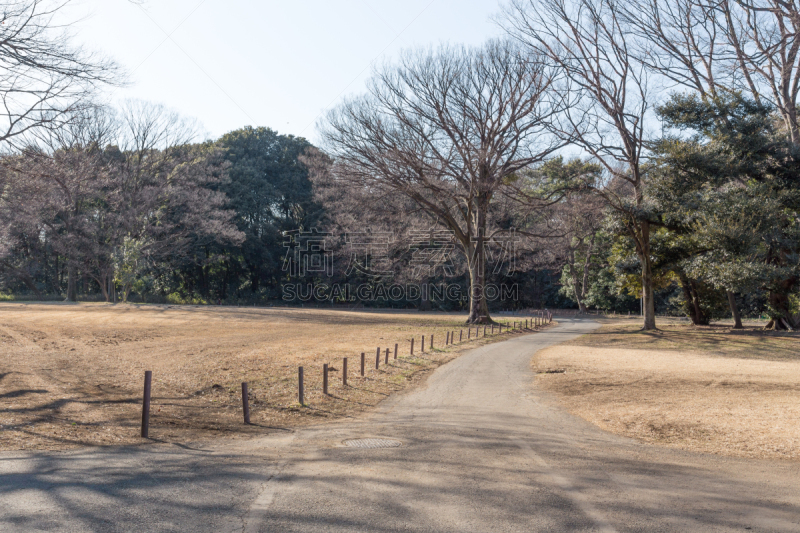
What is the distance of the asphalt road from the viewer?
16.8 feet

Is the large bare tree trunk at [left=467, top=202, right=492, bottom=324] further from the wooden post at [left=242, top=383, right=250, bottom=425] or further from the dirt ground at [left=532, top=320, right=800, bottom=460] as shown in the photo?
the wooden post at [left=242, top=383, right=250, bottom=425]

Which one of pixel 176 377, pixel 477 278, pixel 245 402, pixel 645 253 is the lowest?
pixel 176 377

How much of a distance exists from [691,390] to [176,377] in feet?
41.9

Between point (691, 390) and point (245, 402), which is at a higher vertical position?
point (245, 402)

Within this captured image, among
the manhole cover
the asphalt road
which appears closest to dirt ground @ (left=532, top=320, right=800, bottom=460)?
the asphalt road

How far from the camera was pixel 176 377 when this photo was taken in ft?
48.8

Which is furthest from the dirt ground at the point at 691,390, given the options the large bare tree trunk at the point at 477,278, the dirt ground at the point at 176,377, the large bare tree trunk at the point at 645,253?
the large bare tree trunk at the point at 477,278

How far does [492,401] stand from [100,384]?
30.1ft

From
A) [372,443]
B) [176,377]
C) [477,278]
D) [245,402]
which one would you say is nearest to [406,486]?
[372,443]

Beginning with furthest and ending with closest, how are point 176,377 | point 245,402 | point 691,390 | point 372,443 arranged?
point 176,377 → point 691,390 → point 245,402 → point 372,443

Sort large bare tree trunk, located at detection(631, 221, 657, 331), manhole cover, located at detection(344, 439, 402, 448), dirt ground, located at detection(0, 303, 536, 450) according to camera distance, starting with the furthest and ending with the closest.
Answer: large bare tree trunk, located at detection(631, 221, 657, 331)
dirt ground, located at detection(0, 303, 536, 450)
manhole cover, located at detection(344, 439, 402, 448)

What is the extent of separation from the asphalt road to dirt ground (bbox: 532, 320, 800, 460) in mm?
1146

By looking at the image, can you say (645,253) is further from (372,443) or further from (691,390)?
(372,443)

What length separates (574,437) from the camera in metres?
9.04
